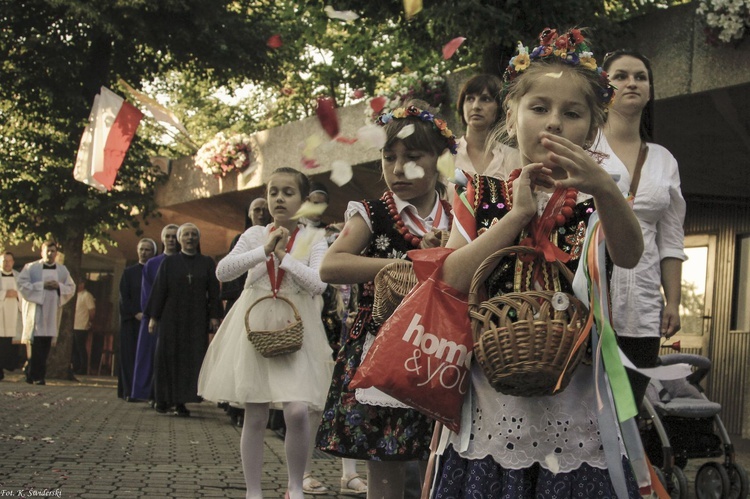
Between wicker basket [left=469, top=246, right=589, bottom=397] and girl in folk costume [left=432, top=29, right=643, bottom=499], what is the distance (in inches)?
Answer: 6.1

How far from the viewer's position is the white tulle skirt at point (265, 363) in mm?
5945

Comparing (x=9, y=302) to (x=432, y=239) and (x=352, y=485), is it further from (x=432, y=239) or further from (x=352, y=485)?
(x=432, y=239)

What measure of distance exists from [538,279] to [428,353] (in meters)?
0.33

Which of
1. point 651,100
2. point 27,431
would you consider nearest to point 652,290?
point 651,100

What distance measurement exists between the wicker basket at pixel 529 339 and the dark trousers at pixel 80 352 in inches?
918

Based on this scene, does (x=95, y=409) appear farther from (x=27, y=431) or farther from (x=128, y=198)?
(x=128, y=198)

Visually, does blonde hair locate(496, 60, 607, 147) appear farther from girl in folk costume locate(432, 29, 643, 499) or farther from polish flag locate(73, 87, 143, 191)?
polish flag locate(73, 87, 143, 191)

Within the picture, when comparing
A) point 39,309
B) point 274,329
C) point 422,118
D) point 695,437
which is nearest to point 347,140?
point 422,118

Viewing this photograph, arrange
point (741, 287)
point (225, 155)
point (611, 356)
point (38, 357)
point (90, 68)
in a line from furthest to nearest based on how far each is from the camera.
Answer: point (90, 68) < point (38, 357) < point (225, 155) < point (741, 287) < point (611, 356)

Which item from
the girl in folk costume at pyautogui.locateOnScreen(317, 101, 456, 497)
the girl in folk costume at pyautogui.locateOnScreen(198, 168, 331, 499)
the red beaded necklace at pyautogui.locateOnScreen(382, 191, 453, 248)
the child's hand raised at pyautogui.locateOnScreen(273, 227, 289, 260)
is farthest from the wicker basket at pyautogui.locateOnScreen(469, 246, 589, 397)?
the child's hand raised at pyautogui.locateOnScreen(273, 227, 289, 260)

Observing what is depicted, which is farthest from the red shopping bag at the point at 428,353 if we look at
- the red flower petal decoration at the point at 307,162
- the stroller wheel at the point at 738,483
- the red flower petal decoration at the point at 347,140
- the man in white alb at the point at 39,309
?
the man in white alb at the point at 39,309

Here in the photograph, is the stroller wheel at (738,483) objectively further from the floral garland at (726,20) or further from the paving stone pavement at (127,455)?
the floral garland at (726,20)

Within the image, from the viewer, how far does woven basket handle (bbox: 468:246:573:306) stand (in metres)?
2.65

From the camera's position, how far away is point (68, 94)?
22016 mm
